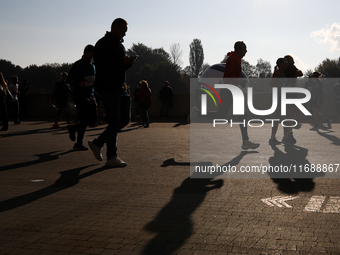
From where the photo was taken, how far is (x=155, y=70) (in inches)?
3366

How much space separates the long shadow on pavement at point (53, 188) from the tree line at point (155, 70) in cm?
7467

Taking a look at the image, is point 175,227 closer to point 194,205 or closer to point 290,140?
point 194,205

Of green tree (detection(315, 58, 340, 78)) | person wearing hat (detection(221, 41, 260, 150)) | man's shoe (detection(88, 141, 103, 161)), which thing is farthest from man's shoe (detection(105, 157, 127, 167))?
green tree (detection(315, 58, 340, 78))

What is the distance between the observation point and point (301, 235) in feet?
10.5

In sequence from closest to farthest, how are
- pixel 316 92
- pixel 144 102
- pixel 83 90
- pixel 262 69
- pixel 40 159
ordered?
pixel 40 159 < pixel 83 90 < pixel 316 92 < pixel 144 102 < pixel 262 69

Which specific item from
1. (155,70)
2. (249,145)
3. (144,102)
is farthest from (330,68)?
(249,145)

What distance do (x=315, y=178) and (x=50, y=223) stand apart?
337 centimetres

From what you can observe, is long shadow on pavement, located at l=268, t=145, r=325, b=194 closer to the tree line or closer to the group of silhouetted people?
the group of silhouetted people

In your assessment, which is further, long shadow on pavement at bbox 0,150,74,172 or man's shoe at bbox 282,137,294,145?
man's shoe at bbox 282,137,294,145

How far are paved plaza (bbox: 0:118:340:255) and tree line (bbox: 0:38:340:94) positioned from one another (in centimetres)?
7507

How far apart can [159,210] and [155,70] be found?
8240 centimetres

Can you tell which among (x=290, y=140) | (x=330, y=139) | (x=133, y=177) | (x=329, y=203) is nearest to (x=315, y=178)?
(x=329, y=203)

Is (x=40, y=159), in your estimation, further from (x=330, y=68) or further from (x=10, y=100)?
(x=330, y=68)

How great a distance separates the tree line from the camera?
3351 inches
